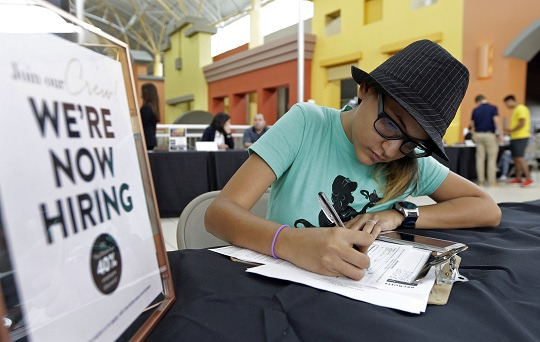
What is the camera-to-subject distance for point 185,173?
3848 millimetres

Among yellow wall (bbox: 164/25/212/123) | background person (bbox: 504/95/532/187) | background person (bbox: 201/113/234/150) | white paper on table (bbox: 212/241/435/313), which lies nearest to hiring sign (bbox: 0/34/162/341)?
white paper on table (bbox: 212/241/435/313)

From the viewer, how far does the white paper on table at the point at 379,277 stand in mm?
512

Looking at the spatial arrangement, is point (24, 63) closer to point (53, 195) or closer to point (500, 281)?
point (53, 195)

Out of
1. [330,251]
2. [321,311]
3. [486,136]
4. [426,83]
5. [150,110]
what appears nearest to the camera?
[321,311]

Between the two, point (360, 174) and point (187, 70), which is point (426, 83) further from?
point (187, 70)

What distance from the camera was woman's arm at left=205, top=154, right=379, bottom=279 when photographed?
59cm

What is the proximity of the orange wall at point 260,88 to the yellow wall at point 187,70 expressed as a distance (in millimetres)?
383

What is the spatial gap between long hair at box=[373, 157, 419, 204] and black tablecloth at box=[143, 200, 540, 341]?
1.22 feet

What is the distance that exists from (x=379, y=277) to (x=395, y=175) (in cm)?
47

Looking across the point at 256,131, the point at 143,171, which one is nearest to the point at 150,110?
the point at 256,131

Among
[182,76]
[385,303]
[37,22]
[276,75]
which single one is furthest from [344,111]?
[182,76]

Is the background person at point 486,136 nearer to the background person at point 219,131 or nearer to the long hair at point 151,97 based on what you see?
the background person at point 219,131

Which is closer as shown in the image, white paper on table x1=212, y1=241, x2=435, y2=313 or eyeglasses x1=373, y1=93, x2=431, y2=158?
white paper on table x1=212, y1=241, x2=435, y2=313

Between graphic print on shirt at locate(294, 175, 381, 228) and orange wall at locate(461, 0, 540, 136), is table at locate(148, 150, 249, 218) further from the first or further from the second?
orange wall at locate(461, 0, 540, 136)
